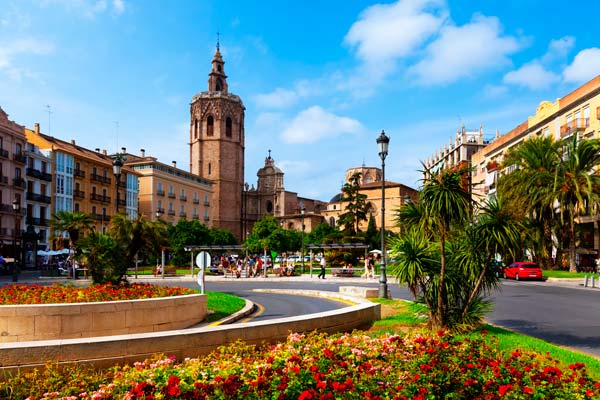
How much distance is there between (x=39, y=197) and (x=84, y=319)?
50.5m

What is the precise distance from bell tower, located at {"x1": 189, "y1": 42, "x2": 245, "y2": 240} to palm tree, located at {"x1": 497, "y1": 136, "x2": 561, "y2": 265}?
68696mm

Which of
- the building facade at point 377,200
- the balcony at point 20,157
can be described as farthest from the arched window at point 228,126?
the balcony at point 20,157

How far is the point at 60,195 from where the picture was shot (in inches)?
2265

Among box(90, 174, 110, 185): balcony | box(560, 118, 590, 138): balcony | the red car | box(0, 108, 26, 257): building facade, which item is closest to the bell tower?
box(90, 174, 110, 185): balcony

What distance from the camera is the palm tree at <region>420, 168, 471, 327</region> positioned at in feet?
31.2

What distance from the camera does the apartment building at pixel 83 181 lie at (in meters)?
57.4

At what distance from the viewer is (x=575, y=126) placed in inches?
1614

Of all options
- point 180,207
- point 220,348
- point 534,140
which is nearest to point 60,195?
point 180,207

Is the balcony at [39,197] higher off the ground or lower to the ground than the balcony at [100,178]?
lower

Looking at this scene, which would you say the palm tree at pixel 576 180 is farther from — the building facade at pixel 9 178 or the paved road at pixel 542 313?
the building facade at pixel 9 178

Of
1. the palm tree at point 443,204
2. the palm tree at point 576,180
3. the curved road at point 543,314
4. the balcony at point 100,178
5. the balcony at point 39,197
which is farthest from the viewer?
the balcony at point 100,178

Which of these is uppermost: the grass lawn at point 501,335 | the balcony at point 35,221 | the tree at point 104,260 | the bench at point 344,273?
the balcony at point 35,221

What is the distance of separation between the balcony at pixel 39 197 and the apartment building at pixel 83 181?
1.41 metres

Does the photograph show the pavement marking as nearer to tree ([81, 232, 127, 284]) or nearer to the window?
tree ([81, 232, 127, 284])
